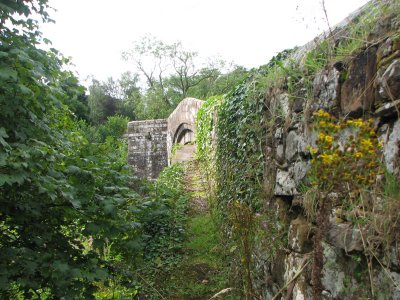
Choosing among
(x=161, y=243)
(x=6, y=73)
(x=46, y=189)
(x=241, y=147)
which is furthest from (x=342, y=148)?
(x=161, y=243)

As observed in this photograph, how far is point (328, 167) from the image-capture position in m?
1.76

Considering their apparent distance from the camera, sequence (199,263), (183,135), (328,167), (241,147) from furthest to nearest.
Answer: (183,135), (199,263), (241,147), (328,167)

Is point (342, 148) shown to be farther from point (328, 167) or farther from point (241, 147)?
point (241, 147)

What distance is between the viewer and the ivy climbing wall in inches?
73.7

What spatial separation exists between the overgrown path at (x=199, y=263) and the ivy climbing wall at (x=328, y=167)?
78 centimetres

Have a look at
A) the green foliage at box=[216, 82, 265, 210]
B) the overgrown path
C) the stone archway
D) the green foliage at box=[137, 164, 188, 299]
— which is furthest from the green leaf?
the stone archway

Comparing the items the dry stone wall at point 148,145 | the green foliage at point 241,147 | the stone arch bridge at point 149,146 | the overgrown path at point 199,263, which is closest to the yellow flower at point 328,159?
the green foliage at point 241,147

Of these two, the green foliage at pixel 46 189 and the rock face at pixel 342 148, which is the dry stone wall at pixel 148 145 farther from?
the rock face at pixel 342 148

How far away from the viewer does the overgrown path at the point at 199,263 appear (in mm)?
4844

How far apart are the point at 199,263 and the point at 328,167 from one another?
4021 millimetres

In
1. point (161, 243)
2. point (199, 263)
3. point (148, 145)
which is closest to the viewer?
point (199, 263)

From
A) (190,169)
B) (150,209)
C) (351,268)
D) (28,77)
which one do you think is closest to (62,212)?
(150,209)

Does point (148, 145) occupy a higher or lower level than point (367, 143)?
higher

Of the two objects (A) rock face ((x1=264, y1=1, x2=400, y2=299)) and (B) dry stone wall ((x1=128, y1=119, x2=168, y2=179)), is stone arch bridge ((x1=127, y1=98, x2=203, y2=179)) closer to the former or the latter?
(B) dry stone wall ((x1=128, y1=119, x2=168, y2=179))
